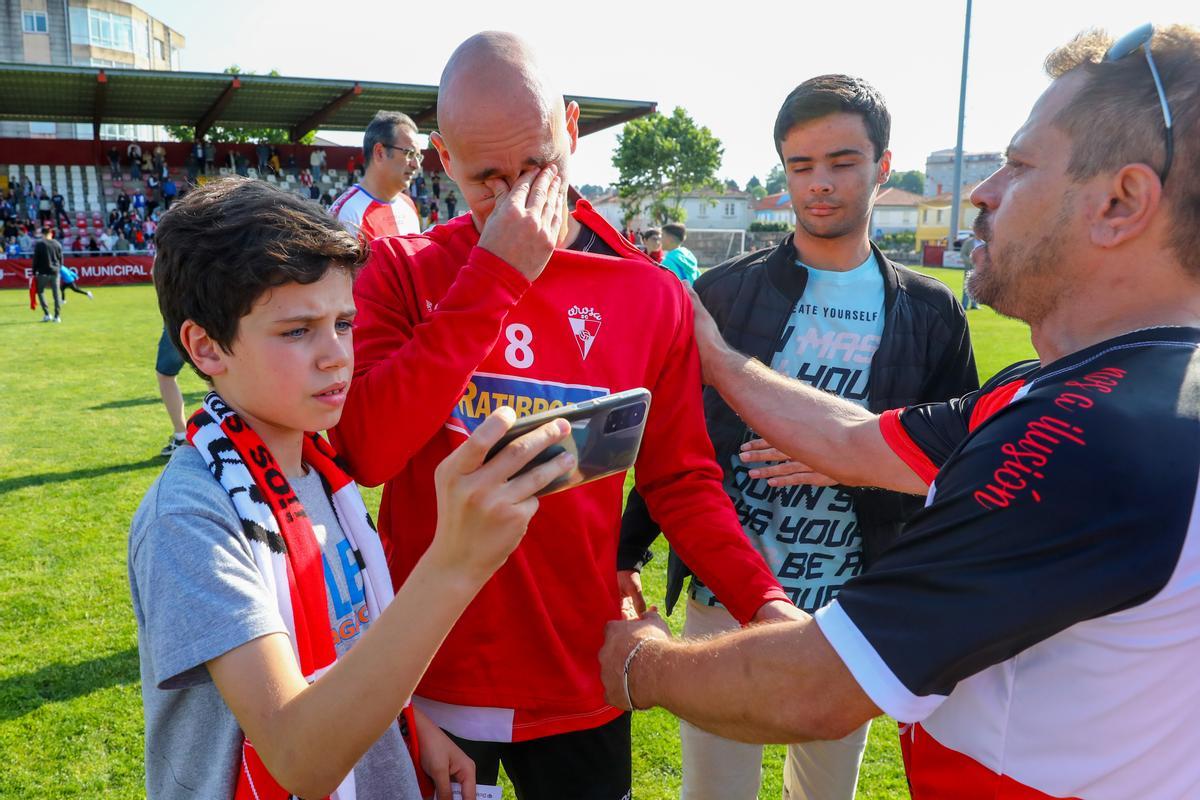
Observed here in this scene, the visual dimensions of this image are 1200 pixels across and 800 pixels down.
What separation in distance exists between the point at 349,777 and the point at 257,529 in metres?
0.51

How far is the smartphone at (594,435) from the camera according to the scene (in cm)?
123

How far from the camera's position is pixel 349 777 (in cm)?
159

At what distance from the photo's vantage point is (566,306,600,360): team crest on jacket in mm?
2053

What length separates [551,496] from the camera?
1.98m

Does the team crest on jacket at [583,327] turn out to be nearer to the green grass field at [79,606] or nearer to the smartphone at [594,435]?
the smartphone at [594,435]

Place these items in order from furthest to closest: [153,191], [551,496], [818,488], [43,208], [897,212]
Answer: [897,212] < [153,191] < [43,208] < [818,488] < [551,496]

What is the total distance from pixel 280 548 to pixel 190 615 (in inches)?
9.2

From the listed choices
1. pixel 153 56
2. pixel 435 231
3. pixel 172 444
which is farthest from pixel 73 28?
pixel 435 231

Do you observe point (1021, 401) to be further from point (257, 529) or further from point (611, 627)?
point (257, 529)

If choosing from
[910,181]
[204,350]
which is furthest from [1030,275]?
[910,181]

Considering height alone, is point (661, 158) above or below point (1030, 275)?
above

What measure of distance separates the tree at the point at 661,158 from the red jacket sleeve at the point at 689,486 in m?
69.8

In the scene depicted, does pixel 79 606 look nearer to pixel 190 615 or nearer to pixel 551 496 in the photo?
pixel 551 496

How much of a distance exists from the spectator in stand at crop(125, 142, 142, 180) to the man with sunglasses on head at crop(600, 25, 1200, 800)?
4148 centimetres
